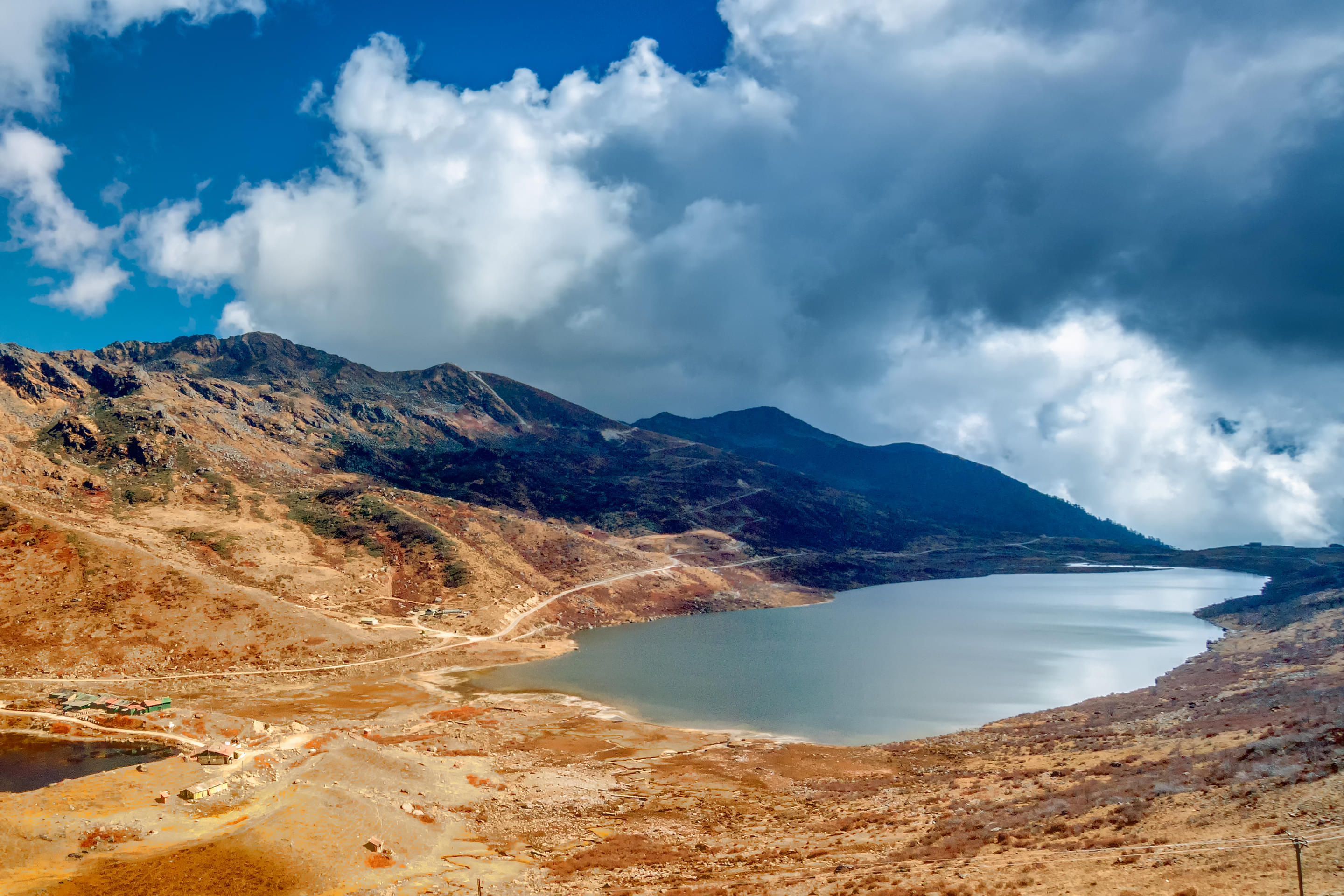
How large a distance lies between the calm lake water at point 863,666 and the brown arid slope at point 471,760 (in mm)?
6106

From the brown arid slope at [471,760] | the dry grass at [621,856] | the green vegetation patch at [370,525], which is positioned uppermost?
the green vegetation patch at [370,525]

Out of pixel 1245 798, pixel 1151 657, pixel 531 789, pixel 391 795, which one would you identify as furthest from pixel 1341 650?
pixel 391 795

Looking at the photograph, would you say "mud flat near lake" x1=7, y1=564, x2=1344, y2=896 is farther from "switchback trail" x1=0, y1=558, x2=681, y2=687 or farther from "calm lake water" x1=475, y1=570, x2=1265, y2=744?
"switchback trail" x1=0, y1=558, x2=681, y2=687

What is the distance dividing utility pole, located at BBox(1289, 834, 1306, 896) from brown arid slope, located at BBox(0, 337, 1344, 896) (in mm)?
448

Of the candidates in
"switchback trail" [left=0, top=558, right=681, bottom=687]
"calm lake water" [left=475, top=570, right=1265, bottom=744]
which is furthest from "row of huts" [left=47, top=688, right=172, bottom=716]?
"calm lake water" [left=475, top=570, right=1265, bottom=744]

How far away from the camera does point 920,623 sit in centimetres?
13875

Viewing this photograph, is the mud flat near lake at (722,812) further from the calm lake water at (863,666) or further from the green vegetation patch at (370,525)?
the green vegetation patch at (370,525)

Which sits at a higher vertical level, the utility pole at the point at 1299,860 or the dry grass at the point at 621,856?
the utility pole at the point at 1299,860

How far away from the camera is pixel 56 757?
150 feet

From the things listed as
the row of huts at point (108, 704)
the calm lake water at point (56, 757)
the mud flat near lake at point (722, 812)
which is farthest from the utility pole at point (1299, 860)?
the row of huts at point (108, 704)

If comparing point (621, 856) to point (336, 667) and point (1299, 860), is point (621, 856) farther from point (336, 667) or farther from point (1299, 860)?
point (336, 667)

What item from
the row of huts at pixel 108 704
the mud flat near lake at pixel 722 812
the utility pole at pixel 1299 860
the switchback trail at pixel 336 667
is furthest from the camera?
the switchback trail at pixel 336 667

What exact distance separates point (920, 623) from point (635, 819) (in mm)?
111347

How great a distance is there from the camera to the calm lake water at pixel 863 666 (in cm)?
7131
